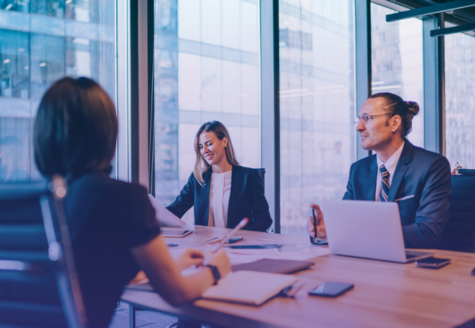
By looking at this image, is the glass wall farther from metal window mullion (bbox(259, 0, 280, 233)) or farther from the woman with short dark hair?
the woman with short dark hair

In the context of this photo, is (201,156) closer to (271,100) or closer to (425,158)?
(271,100)

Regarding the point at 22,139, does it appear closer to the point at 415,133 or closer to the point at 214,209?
the point at 214,209

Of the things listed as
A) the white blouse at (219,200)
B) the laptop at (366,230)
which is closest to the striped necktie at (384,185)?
the laptop at (366,230)

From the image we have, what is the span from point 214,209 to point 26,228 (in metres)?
2.16

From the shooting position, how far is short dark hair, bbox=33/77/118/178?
3.14 feet

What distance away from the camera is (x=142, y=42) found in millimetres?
Answer: 3148

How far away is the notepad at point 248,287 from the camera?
3.51 ft

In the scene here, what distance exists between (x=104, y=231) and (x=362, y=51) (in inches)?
171

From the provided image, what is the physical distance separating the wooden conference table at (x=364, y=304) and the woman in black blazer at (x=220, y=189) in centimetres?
143

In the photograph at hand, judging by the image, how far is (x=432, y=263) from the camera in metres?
1.46

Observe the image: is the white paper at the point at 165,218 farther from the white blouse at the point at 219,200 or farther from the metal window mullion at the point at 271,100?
the metal window mullion at the point at 271,100

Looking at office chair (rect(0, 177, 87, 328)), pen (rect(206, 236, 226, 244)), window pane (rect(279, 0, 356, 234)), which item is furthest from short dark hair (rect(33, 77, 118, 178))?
window pane (rect(279, 0, 356, 234))

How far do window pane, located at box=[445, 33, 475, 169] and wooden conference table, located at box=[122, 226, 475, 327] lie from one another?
510cm

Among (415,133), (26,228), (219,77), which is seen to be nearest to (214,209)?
(219,77)
